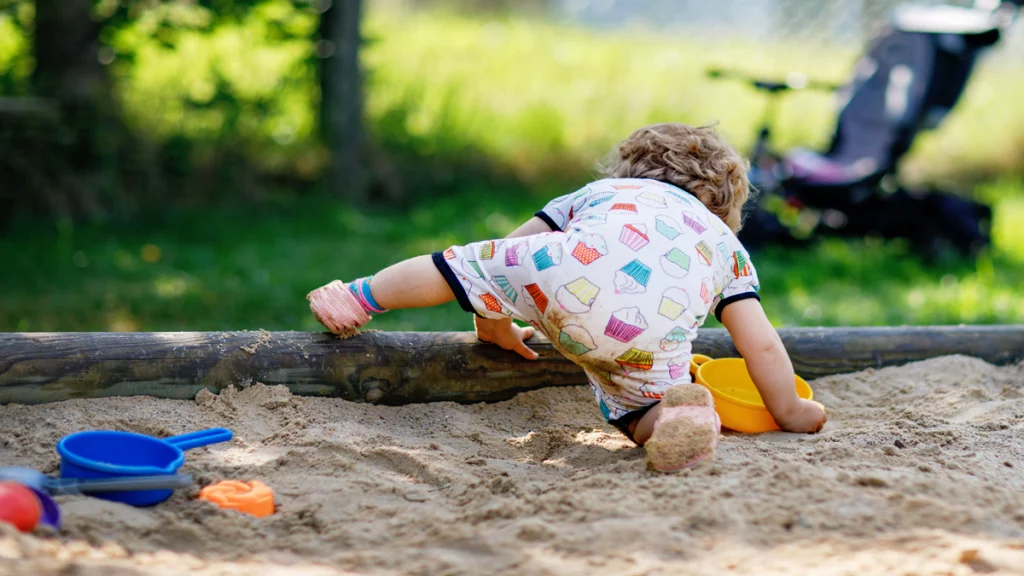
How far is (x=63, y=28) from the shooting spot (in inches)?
217

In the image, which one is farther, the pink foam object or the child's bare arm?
the child's bare arm

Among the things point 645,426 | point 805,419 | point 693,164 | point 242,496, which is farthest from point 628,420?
point 242,496

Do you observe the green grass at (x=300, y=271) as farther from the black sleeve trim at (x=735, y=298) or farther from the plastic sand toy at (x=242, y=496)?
the plastic sand toy at (x=242, y=496)

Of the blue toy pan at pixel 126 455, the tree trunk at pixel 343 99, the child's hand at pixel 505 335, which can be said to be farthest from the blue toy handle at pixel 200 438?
the tree trunk at pixel 343 99

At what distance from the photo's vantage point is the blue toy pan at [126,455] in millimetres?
1885

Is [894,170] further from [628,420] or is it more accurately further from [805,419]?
[628,420]

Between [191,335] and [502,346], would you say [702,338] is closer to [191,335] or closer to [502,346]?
[502,346]

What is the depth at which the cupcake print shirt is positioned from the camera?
7.37ft

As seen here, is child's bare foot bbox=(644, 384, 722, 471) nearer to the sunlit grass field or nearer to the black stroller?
the sunlit grass field

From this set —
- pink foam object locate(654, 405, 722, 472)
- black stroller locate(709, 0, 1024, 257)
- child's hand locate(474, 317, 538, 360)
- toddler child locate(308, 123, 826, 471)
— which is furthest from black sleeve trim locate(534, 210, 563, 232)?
black stroller locate(709, 0, 1024, 257)

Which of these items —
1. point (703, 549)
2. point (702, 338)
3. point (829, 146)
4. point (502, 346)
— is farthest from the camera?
point (829, 146)

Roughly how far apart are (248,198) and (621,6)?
368 inches

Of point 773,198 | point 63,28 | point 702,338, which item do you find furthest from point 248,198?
point 702,338

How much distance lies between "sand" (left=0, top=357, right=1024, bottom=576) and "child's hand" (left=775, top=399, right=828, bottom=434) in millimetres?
41
